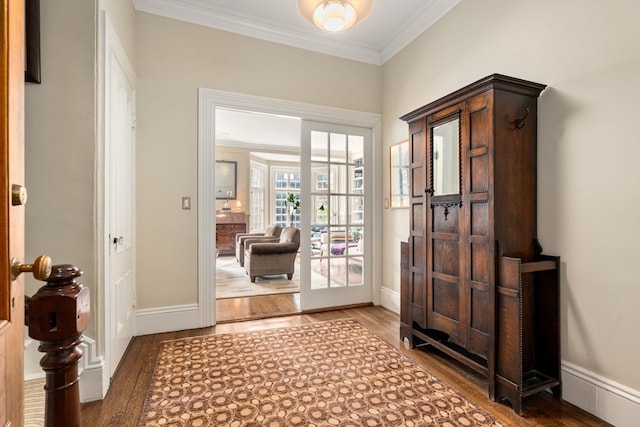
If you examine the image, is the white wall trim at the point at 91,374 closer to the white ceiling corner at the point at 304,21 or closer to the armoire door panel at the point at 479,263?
the armoire door panel at the point at 479,263

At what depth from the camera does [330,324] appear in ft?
9.90

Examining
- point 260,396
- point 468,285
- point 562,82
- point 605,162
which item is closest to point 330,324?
point 260,396

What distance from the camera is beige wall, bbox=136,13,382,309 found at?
9.13 feet

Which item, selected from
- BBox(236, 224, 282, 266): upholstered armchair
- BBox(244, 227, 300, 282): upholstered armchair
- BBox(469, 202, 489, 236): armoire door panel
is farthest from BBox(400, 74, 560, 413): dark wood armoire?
BBox(236, 224, 282, 266): upholstered armchair

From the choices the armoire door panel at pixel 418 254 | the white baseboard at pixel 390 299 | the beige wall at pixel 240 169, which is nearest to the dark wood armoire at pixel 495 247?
the armoire door panel at pixel 418 254

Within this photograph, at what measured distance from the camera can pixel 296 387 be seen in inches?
76.2

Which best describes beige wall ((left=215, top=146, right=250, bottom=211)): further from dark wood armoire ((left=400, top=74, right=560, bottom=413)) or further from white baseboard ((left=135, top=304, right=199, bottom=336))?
dark wood armoire ((left=400, top=74, right=560, bottom=413))

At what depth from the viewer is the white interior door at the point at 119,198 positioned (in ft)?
6.56

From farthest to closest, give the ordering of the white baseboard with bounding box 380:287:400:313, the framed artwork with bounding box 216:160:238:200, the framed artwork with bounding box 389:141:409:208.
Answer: the framed artwork with bounding box 216:160:238:200 → the white baseboard with bounding box 380:287:400:313 → the framed artwork with bounding box 389:141:409:208

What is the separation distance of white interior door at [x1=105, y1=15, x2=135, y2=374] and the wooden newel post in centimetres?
146

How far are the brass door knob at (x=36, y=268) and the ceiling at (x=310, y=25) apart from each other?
9.04ft

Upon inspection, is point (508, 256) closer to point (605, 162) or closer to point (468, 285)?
point (468, 285)

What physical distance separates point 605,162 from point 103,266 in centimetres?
294

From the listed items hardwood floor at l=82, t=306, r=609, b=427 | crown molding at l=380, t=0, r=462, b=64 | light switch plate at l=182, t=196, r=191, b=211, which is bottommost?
hardwood floor at l=82, t=306, r=609, b=427
